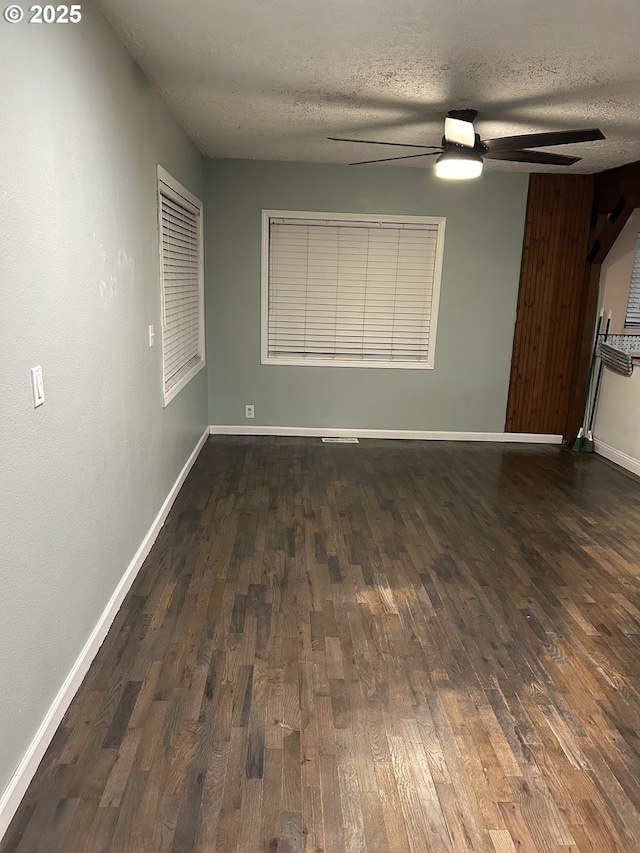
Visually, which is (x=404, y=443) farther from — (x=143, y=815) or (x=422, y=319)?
(x=143, y=815)

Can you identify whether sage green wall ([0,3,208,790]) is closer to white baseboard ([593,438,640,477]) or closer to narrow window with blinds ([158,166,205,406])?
narrow window with blinds ([158,166,205,406])

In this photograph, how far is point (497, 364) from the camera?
5586mm

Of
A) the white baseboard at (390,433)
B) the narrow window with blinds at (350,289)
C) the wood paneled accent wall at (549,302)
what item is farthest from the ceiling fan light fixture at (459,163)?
the white baseboard at (390,433)

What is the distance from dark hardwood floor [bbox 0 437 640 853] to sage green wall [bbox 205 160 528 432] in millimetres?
1834

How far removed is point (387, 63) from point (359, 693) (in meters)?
2.72

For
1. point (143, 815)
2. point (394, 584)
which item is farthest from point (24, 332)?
point (394, 584)

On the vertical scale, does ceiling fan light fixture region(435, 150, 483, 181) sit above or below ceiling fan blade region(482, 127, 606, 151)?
below

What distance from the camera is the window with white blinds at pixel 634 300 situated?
18.5 feet

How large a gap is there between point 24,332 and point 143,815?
1.42 metres

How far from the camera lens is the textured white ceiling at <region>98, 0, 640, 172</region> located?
2156 millimetres

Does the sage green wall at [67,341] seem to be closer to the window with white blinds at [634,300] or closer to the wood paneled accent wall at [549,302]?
the wood paneled accent wall at [549,302]

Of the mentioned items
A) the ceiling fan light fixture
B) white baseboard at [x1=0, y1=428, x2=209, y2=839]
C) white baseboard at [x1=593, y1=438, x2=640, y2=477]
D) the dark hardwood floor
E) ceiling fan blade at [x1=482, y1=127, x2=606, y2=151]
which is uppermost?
ceiling fan blade at [x1=482, y1=127, x2=606, y2=151]

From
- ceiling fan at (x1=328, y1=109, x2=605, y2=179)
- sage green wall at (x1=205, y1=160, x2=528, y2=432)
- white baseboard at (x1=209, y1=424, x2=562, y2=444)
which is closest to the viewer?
ceiling fan at (x1=328, y1=109, x2=605, y2=179)

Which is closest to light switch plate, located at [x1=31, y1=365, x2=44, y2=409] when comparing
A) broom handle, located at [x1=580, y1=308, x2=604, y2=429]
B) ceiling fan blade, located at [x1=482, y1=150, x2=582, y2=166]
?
ceiling fan blade, located at [x1=482, y1=150, x2=582, y2=166]
